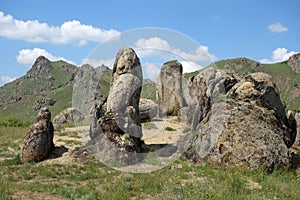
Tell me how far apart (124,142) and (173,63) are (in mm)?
19724

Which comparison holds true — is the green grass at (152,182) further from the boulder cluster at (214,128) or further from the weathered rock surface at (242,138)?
the boulder cluster at (214,128)

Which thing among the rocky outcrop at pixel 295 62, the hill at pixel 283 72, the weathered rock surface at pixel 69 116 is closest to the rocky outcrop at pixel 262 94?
the weathered rock surface at pixel 69 116

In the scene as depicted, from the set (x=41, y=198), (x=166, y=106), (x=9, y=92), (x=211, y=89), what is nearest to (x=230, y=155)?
(x=41, y=198)

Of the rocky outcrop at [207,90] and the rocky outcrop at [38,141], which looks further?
the rocky outcrop at [207,90]

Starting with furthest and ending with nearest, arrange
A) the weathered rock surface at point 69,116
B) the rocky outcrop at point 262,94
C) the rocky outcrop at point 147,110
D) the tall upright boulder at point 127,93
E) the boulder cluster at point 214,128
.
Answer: the weathered rock surface at point 69,116, the rocky outcrop at point 147,110, the tall upright boulder at point 127,93, the rocky outcrop at point 262,94, the boulder cluster at point 214,128

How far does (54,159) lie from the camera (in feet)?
44.5

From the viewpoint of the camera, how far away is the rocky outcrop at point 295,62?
141 metres

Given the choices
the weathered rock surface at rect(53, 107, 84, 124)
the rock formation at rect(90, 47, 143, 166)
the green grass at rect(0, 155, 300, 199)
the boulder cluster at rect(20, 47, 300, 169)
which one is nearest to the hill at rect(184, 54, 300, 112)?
the weathered rock surface at rect(53, 107, 84, 124)

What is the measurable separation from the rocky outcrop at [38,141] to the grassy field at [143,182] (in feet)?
2.59

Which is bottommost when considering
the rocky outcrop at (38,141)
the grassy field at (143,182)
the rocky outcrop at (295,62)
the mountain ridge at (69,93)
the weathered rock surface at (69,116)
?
the grassy field at (143,182)

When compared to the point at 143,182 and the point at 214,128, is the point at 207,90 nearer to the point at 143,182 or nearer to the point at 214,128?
the point at 214,128

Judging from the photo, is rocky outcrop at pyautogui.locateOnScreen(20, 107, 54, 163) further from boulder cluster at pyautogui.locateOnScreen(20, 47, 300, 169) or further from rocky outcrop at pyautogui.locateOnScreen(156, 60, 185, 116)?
rocky outcrop at pyautogui.locateOnScreen(156, 60, 185, 116)

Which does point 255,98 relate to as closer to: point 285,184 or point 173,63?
point 285,184

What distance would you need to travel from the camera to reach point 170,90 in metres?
31.3
